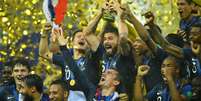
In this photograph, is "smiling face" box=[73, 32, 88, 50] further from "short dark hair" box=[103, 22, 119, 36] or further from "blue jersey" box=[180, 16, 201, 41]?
"blue jersey" box=[180, 16, 201, 41]

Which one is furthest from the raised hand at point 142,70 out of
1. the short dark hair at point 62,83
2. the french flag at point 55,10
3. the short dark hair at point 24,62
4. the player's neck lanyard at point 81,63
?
the short dark hair at point 24,62

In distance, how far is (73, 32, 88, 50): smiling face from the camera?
5508 millimetres

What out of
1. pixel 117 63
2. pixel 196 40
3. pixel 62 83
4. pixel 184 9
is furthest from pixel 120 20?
pixel 62 83

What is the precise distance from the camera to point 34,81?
19.0ft

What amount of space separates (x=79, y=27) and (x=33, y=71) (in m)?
0.72

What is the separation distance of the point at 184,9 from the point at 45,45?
5.12ft

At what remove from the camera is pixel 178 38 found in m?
4.89

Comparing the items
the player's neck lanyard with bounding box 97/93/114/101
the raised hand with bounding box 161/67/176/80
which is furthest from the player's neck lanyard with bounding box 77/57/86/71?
the raised hand with bounding box 161/67/176/80

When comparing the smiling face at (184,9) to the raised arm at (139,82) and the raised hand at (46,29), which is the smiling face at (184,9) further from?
the raised hand at (46,29)

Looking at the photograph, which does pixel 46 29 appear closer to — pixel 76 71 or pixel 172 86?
pixel 76 71

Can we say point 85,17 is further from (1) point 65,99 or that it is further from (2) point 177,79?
(2) point 177,79

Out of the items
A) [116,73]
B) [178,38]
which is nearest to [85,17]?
[116,73]

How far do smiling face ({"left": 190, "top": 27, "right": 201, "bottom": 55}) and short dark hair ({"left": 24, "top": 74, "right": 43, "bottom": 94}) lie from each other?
168 centimetres

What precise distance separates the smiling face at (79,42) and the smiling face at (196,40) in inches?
44.6
